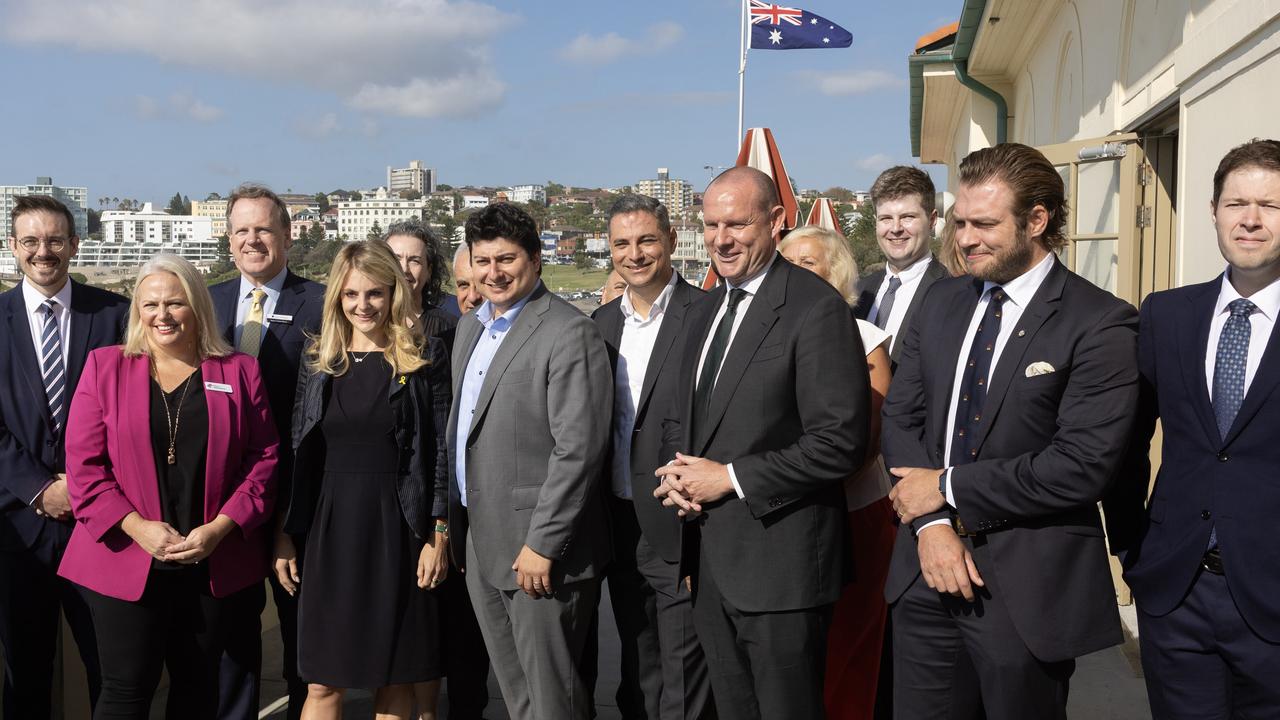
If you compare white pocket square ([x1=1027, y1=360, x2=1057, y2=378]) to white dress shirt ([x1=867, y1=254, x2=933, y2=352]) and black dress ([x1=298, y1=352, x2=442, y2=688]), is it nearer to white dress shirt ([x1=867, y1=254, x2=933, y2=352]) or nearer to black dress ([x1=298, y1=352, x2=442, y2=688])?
white dress shirt ([x1=867, y1=254, x2=933, y2=352])

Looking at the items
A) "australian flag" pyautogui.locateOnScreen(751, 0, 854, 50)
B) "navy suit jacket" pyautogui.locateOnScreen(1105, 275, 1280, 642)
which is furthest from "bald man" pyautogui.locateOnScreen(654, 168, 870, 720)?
"australian flag" pyautogui.locateOnScreen(751, 0, 854, 50)

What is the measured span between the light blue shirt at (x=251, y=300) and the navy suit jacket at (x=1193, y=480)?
Answer: 10.8ft

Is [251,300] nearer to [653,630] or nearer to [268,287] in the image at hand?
[268,287]

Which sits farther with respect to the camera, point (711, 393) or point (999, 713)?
point (711, 393)

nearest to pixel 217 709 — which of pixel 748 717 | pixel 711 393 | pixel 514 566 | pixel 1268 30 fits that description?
pixel 514 566

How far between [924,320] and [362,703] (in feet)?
10.6

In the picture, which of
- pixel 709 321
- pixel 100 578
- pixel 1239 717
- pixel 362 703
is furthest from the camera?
pixel 362 703

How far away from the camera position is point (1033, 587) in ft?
8.20

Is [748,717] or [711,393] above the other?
[711,393]

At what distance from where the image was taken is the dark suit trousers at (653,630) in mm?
3570

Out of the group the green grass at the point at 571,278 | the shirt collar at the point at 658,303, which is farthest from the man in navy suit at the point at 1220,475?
the green grass at the point at 571,278

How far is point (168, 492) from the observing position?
365 cm

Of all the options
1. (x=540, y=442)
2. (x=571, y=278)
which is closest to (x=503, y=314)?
(x=540, y=442)

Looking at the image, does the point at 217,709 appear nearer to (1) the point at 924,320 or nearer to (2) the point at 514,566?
(2) the point at 514,566
